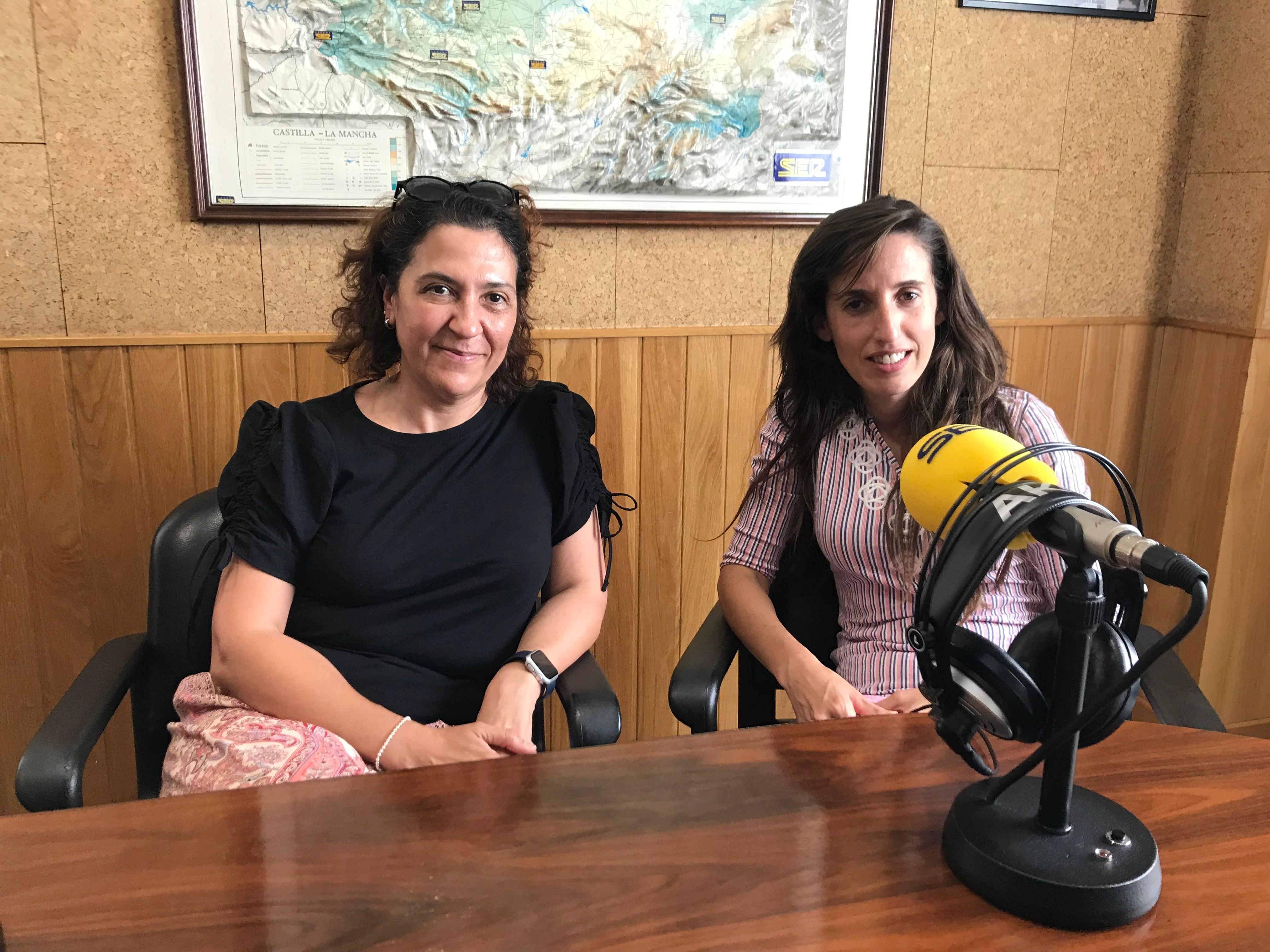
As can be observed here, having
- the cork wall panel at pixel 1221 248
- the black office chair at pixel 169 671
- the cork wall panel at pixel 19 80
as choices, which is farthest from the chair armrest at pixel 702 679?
the cork wall panel at pixel 1221 248

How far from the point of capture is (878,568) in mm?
1667

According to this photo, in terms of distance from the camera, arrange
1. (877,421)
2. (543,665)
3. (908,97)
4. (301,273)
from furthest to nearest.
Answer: (908,97), (301,273), (877,421), (543,665)

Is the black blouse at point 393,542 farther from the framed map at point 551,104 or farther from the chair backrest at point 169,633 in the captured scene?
the framed map at point 551,104

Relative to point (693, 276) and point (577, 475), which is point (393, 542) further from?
point (693, 276)

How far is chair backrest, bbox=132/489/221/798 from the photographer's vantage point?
167 cm

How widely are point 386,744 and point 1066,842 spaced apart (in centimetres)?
91

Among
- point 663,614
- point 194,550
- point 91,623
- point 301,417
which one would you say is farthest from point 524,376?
point 91,623

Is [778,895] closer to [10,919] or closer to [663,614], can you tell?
[10,919]

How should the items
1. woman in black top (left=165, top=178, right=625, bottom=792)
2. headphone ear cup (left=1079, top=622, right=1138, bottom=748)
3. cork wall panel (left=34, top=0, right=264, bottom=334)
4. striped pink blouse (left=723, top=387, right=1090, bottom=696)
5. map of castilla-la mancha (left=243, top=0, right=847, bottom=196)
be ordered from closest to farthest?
headphone ear cup (left=1079, top=622, right=1138, bottom=748) → woman in black top (left=165, top=178, right=625, bottom=792) → striped pink blouse (left=723, top=387, right=1090, bottom=696) → cork wall panel (left=34, top=0, right=264, bottom=334) → map of castilla-la mancha (left=243, top=0, right=847, bottom=196)

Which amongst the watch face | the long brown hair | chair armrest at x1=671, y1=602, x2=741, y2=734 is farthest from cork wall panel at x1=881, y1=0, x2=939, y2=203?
the watch face

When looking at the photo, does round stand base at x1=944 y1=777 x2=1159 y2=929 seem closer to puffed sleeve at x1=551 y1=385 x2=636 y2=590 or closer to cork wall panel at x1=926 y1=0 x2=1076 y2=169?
puffed sleeve at x1=551 y1=385 x2=636 y2=590

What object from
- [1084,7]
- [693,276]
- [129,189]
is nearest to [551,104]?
[693,276]

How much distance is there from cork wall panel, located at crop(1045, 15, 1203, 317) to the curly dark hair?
1432mm

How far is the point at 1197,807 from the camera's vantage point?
3.32ft
